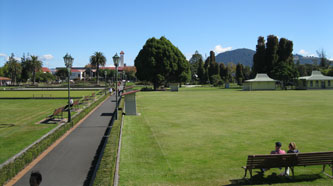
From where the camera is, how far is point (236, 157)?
1040cm

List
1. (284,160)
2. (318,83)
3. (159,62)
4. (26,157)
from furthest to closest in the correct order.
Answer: (318,83), (159,62), (26,157), (284,160)

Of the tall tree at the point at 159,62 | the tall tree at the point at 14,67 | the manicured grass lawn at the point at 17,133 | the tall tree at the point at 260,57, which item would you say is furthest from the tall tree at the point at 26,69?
the manicured grass lawn at the point at 17,133

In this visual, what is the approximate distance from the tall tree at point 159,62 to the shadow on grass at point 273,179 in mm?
61454

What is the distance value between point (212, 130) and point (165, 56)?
56.6 meters

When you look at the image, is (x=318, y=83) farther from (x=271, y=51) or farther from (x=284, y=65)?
(x=271, y=51)

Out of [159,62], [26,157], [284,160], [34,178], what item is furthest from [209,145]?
[159,62]

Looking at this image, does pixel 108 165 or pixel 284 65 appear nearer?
pixel 108 165

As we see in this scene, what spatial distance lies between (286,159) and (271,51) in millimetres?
81033

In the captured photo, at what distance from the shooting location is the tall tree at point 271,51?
8194 centimetres

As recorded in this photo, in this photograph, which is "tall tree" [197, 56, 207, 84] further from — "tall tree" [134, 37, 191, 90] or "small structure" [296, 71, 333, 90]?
"small structure" [296, 71, 333, 90]

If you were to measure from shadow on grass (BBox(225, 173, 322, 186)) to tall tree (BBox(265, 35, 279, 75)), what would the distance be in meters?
80.0

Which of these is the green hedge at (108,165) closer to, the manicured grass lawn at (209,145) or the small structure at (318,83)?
the manicured grass lawn at (209,145)

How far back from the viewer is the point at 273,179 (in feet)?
27.1

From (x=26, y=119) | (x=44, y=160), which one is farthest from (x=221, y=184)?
(x=26, y=119)
